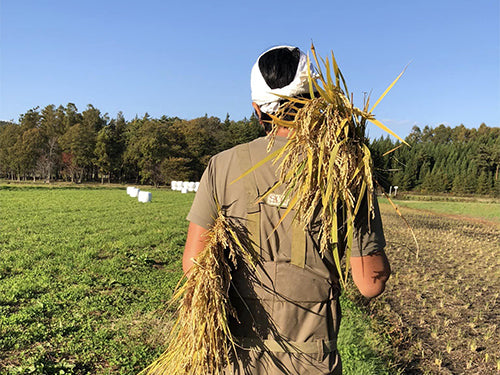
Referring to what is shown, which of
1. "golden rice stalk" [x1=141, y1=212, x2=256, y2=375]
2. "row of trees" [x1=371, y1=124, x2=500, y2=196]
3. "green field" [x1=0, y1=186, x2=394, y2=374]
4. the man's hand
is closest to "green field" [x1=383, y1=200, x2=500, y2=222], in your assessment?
"row of trees" [x1=371, y1=124, x2=500, y2=196]

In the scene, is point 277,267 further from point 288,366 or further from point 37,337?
point 37,337

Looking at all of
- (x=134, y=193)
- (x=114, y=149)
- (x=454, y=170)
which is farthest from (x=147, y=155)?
(x=454, y=170)

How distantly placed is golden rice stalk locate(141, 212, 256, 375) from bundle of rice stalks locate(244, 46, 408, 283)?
294 mm

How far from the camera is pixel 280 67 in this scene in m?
1.50

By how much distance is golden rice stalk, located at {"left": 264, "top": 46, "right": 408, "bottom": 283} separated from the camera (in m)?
1.36

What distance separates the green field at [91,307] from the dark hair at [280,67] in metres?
1.02

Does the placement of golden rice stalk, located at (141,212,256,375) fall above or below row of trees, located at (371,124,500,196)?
below

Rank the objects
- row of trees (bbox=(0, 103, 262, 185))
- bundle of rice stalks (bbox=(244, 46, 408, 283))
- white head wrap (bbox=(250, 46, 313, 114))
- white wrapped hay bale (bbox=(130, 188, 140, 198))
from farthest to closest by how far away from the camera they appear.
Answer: row of trees (bbox=(0, 103, 262, 185)) < white wrapped hay bale (bbox=(130, 188, 140, 198)) < white head wrap (bbox=(250, 46, 313, 114)) < bundle of rice stalks (bbox=(244, 46, 408, 283))

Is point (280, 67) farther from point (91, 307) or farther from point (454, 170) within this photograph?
point (454, 170)

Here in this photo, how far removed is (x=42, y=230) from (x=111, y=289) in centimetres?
639

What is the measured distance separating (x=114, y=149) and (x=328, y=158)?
75.8m

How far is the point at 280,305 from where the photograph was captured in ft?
Answer: 4.84

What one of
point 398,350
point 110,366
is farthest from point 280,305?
point 398,350

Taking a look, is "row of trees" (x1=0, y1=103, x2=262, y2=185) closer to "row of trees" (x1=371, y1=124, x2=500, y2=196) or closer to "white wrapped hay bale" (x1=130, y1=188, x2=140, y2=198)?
"row of trees" (x1=371, y1=124, x2=500, y2=196)
